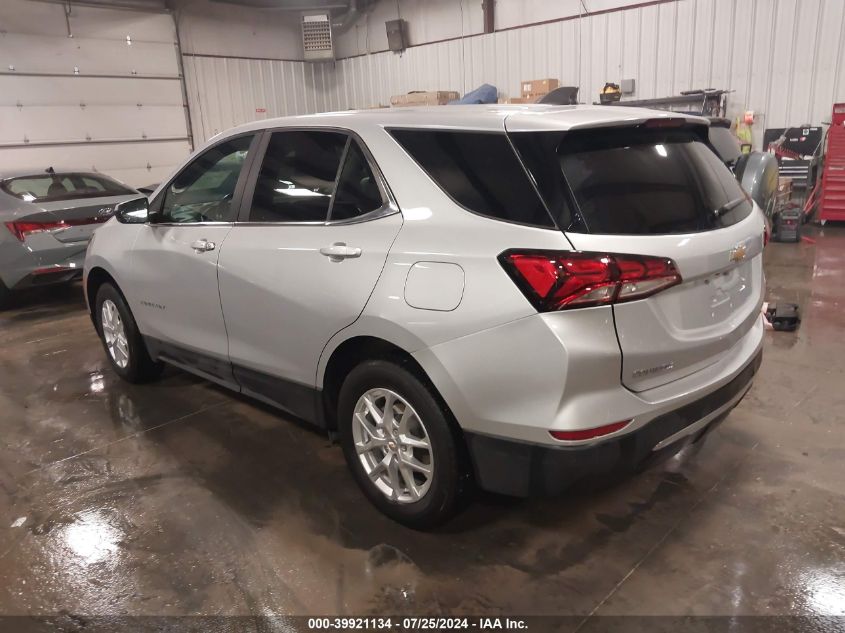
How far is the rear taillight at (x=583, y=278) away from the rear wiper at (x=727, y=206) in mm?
→ 528

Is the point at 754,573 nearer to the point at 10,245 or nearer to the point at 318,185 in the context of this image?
the point at 318,185

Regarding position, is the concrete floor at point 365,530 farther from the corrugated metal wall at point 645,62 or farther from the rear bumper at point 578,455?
the corrugated metal wall at point 645,62

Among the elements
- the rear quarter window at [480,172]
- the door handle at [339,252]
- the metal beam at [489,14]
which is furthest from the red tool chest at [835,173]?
the door handle at [339,252]

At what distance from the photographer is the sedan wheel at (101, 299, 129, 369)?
4.11m

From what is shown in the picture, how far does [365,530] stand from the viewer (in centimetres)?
254

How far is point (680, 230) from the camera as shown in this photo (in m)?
2.08

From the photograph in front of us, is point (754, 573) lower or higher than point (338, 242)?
lower

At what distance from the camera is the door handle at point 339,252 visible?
2.40m

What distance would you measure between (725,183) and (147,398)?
11.4 ft

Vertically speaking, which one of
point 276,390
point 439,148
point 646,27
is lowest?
point 276,390

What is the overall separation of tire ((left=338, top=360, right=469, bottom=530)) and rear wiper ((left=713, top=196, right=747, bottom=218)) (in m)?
1.21

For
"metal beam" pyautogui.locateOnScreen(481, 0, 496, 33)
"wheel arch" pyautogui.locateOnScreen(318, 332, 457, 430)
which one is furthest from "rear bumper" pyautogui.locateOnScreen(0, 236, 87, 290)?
"metal beam" pyautogui.locateOnScreen(481, 0, 496, 33)

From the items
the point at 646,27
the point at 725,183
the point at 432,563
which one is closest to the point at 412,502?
the point at 432,563

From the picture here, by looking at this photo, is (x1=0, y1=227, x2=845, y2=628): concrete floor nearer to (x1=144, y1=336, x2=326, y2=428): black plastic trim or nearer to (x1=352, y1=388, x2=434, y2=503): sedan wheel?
(x1=352, y1=388, x2=434, y2=503): sedan wheel
